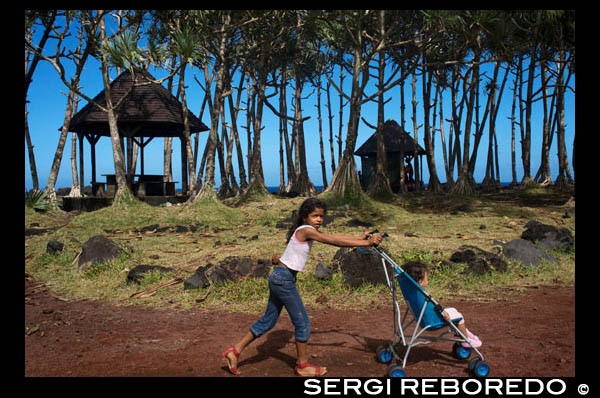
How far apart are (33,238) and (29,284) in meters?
4.18

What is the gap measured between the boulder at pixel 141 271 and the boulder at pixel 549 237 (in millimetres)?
6855

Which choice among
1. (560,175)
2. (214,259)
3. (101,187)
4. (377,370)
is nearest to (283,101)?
(101,187)

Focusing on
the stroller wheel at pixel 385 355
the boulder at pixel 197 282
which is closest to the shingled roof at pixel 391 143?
the boulder at pixel 197 282

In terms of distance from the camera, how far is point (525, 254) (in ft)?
27.3

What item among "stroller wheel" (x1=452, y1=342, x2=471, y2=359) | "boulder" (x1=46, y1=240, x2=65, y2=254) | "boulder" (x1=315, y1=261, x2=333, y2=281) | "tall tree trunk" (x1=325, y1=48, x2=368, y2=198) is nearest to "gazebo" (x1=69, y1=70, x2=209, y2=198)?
"tall tree trunk" (x1=325, y1=48, x2=368, y2=198)

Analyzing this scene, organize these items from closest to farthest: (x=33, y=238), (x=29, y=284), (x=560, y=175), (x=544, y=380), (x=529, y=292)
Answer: (x=544, y=380) < (x=529, y=292) < (x=29, y=284) < (x=33, y=238) < (x=560, y=175)

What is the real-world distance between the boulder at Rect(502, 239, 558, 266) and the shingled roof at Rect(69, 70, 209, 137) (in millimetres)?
14002

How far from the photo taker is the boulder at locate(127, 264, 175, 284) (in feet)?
25.8

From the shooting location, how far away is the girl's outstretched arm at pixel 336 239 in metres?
4.01

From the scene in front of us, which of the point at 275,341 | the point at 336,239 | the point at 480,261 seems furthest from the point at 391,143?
the point at 336,239

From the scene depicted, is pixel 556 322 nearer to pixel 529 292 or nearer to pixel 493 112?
pixel 529 292

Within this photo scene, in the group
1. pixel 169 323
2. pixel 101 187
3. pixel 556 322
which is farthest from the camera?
pixel 101 187

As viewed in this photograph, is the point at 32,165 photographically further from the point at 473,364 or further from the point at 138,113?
the point at 473,364

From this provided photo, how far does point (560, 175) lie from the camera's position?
20922 millimetres
